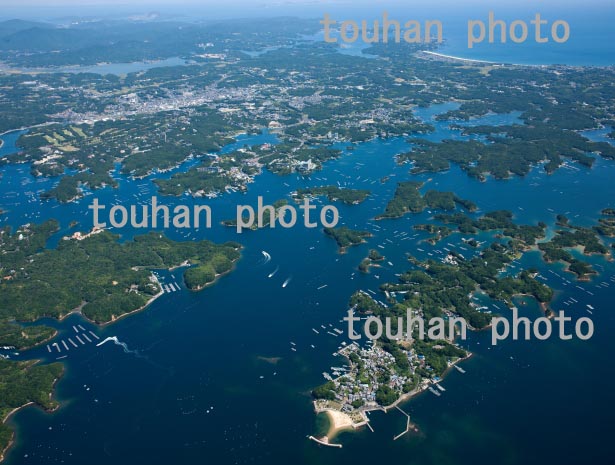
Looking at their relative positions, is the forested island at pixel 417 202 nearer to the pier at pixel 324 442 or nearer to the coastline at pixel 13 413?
the pier at pixel 324 442

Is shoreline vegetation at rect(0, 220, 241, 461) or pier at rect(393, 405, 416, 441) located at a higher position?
shoreline vegetation at rect(0, 220, 241, 461)

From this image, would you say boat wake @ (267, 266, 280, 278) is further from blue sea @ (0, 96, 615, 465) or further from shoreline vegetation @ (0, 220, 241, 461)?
shoreline vegetation @ (0, 220, 241, 461)

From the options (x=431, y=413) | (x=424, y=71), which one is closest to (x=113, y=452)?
(x=431, y=413)

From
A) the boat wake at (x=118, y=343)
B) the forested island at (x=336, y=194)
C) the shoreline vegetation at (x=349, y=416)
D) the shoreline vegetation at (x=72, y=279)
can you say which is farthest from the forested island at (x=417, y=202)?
the boat wake at (x=118, y=343)

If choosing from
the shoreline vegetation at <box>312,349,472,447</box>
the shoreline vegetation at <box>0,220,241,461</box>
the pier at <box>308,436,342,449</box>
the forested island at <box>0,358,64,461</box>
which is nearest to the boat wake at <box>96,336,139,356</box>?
the shoreline vegetation at <box>0,220,241,461</box>

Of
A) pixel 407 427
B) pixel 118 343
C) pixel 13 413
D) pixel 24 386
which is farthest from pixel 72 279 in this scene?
pixel 407 427

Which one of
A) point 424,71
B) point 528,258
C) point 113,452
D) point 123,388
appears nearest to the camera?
point 113,452

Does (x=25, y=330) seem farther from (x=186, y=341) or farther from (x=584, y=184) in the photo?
(x=584, y=184)

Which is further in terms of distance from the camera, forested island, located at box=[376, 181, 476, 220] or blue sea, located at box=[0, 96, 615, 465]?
forested island, located at box=[376, 181, 476, 220]

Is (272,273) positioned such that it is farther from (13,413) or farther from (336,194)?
(13,413)
